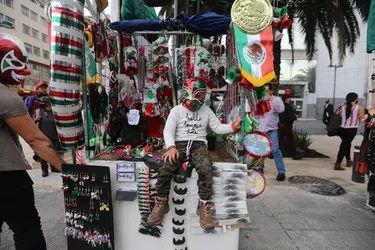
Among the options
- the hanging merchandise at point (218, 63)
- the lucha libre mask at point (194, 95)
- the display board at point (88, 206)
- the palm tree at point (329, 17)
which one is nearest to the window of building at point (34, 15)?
the palm tree at point (329, 17)

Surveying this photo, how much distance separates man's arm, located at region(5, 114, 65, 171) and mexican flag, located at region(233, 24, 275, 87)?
157 centimetres

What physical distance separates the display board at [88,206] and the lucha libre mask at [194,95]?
2.84ft

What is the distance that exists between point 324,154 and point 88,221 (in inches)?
301

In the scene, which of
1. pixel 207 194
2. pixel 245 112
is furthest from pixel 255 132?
pixel 207 194

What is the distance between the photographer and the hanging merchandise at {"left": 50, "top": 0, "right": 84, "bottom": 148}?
2.77 metres

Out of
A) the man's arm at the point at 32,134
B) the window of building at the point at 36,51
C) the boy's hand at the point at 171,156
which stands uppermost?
the window of building at the point at 36,51

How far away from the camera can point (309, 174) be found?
6.77m

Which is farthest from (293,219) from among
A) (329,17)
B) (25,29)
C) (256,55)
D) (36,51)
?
(36,51)

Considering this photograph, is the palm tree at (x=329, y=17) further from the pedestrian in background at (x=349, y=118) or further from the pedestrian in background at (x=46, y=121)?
the pedestrian in background at (x=46, y=121)

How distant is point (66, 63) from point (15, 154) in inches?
34.1

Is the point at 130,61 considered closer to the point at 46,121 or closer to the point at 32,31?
the point at 46,121

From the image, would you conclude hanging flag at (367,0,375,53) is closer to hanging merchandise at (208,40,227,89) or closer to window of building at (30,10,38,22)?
hanging merchandise at (208,40,227,89)

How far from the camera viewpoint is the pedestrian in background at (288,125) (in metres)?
8.10

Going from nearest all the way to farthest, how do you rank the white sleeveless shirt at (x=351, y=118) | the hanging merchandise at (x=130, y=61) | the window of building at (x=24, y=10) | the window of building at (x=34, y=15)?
1. the hanging merchandise at (x=130, y=61)
2. the white sleeveless shirt at (x=351, y=118)
3. the window of building at (x=24, y=10)
4. the window of building at (x=34, y=15)
